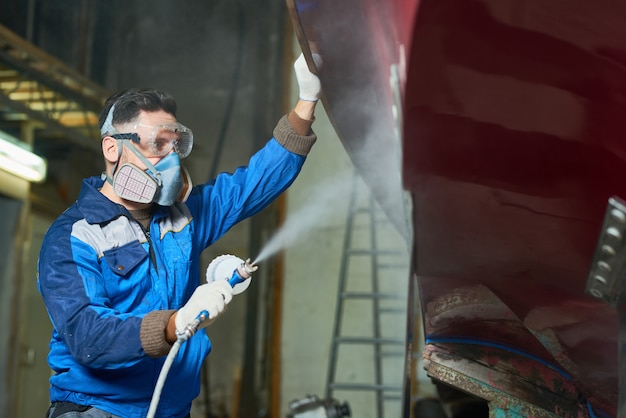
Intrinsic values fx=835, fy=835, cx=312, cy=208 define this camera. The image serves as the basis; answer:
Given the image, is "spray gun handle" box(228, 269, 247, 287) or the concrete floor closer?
"spray gun handle" box(228, 269, 247, 287)

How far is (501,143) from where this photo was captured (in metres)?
1.70

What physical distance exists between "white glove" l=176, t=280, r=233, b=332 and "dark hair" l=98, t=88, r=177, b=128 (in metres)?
0.62

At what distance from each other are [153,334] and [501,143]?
950 millimetres

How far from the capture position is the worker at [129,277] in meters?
2.07

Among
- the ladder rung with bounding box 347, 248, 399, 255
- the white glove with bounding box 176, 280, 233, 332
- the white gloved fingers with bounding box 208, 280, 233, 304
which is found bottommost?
the white glove with bounding box 176, 280, 233, 332

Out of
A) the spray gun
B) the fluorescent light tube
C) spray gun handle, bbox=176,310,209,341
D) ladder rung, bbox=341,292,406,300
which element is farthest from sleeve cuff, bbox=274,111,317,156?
the fluorescent light tube

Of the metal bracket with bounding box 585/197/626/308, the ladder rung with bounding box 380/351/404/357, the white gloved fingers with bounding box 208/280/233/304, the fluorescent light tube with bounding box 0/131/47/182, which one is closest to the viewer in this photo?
the metal bracket with bounding box 585/197/626/308

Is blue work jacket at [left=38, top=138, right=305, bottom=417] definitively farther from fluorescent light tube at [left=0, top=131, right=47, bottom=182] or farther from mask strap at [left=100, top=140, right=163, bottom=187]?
fluorescent light tube at [left=0, top=131, right=47, bottom=182]

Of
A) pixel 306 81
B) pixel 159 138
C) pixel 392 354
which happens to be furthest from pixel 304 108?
pixel 392 354

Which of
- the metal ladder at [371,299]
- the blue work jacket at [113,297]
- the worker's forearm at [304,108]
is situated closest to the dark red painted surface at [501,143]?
the worker's forearm at [304,108]

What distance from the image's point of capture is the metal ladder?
766 centimetres

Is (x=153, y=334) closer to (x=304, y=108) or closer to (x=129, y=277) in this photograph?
(x=129, y=277)

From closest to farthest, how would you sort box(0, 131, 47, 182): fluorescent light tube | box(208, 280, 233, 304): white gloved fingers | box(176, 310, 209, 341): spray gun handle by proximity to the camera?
box(176, 310, 209, 341): spray gun handle → box(208, 280, 233, 304): white gloved fingers → box(0, 131, 47, 182): fluorescent light tube

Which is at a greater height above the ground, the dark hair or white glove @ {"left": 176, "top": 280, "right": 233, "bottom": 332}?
the dark hair
